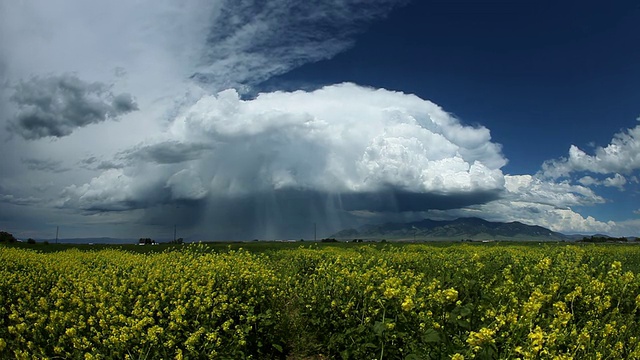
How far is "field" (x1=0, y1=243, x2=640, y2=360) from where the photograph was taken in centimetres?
568

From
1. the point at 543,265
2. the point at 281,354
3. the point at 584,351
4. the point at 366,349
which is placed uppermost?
the point at 543,265

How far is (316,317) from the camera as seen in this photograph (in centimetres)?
930

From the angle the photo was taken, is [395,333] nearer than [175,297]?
Yes

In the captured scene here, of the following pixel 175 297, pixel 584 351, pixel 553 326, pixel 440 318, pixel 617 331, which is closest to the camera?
pixel 584 351

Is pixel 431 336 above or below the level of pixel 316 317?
above

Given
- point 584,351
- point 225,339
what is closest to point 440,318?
point 584,351

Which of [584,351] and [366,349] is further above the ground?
[584,351]

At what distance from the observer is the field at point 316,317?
18.6ft

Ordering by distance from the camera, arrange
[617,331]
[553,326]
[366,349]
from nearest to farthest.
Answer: [553,326], [617,331], [366,349]

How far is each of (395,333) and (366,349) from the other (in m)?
0.70

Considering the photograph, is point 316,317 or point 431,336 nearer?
point 431,336

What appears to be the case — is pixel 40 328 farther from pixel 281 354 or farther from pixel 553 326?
pixel 553 326

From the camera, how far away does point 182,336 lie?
23.9ft

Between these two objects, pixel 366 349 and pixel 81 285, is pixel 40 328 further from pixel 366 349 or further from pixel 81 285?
pixel 366 349
